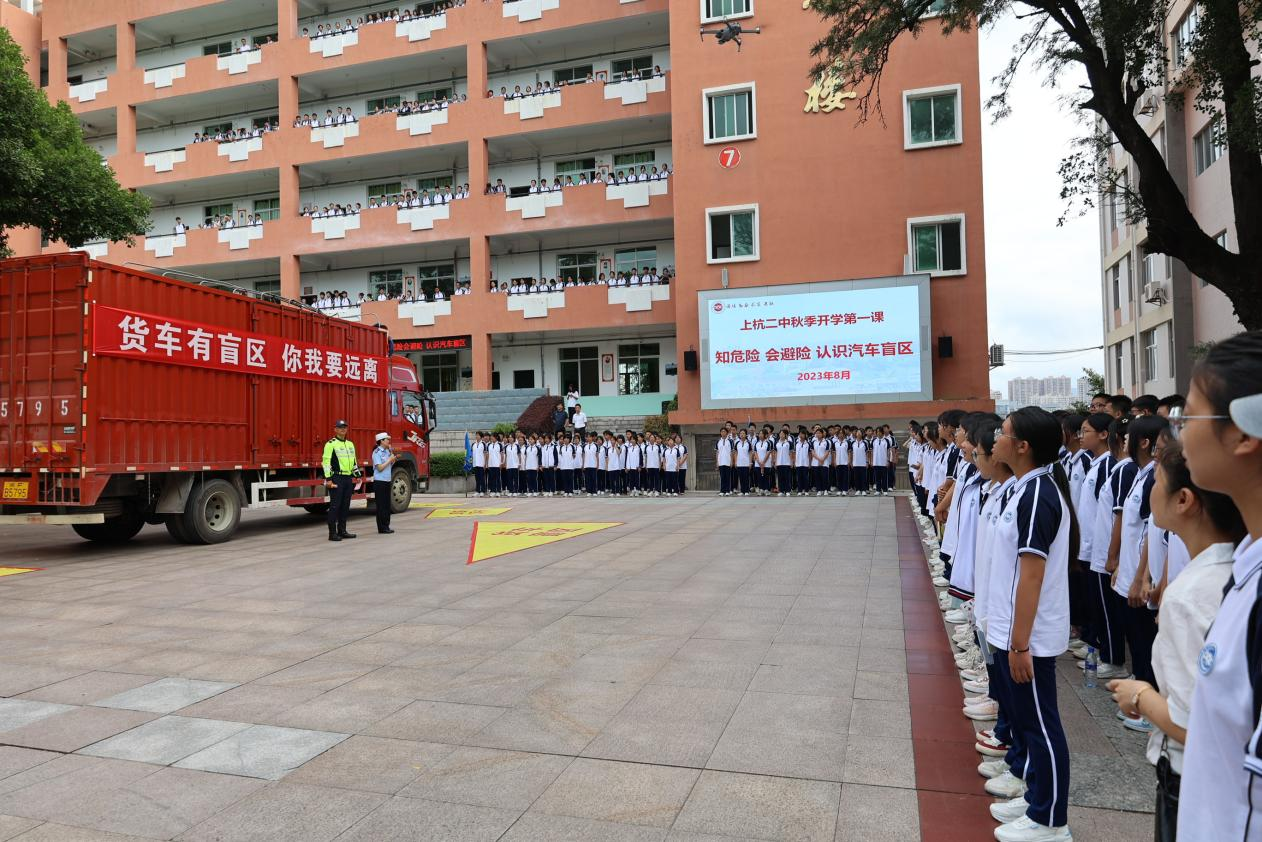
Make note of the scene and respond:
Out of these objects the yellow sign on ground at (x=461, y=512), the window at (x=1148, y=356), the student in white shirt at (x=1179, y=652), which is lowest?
the yellow sign on ground at (x=461, y=512)

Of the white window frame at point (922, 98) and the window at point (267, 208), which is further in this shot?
the window at point (267, 208)

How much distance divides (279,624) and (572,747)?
3494 mm

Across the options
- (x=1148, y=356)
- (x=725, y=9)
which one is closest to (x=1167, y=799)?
(x=725, y=9)

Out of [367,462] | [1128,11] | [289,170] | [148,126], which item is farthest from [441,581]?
[148,126]

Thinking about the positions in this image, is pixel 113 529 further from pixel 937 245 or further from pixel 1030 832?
pixel 937 245

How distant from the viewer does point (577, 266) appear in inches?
1117

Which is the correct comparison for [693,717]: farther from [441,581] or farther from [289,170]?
[289,170]

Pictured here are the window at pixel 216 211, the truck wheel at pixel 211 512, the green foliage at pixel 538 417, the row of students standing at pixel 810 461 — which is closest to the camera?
the truck wheel at pixel 211 512

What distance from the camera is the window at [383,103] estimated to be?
29.5 m

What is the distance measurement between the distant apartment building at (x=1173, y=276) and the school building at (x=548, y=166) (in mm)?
5409

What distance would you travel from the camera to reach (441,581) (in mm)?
8055

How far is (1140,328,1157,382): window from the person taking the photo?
87.9 ft

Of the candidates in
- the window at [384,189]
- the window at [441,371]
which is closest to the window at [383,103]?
the window at [384,189]

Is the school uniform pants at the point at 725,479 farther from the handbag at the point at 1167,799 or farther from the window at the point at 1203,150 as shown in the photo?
the handbag at the point at 1167,799
